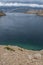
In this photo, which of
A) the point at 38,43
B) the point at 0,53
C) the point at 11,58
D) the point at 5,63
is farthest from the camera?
the point at 38,43

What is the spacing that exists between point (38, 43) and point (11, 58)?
14.5 metres

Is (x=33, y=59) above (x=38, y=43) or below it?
below

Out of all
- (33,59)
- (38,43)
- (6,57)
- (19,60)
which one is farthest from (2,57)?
(38,43)

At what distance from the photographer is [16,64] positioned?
25.2 feet

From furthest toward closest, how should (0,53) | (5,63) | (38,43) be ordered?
1. (38,43)
2. (0,53)
3. (5,63)

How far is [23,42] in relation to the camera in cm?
2284

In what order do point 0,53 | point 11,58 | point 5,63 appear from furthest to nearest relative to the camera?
1. point 0,53
2. point 11,58
3. point 5,63

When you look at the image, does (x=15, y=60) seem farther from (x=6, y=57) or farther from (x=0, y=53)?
(x=0, y=53)

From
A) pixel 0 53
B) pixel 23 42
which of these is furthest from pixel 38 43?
pixel 0 53

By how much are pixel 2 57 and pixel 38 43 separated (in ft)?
47.8

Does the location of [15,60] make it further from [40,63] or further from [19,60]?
[40,63]

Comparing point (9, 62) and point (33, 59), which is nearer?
point (9, 62)

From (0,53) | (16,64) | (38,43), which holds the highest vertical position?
(38,43)

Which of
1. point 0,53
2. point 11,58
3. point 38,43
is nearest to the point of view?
point 11,58
